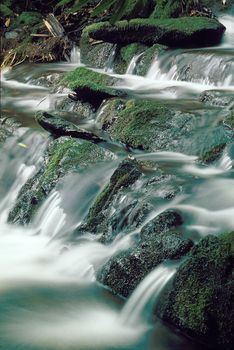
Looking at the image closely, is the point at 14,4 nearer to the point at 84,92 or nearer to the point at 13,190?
the point at 84,92

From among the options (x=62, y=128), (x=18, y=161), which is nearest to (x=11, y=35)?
(x=18, y=161)

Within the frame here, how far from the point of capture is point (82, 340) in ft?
13.7

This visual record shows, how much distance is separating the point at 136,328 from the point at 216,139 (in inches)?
124

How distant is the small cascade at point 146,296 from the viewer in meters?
4.31

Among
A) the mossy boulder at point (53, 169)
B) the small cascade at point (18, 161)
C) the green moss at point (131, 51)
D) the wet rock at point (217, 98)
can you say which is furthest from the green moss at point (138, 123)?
the green moss at point (131, 51)

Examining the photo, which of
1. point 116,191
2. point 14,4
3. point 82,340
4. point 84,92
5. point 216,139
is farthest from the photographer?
point 14,4

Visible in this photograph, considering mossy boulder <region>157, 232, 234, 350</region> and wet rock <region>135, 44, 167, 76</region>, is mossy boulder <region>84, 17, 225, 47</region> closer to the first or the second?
wet rock <region>135, 44, 167, 76</region>

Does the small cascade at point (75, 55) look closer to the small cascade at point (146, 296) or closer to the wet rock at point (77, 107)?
the wet rock at point (77, 107)

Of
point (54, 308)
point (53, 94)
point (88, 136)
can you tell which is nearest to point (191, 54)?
point (53, 94)

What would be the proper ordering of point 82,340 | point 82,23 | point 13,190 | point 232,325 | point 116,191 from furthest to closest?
point 82,23, point 13,190, point 116,191, point 82,340, point 232,325

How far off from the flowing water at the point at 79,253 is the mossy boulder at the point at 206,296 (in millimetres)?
141

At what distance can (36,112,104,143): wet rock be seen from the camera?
738 cm

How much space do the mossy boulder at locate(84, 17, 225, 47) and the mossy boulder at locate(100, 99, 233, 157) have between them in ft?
12.3

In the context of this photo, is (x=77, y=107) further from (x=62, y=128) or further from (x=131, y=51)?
(x=131, y=51)
